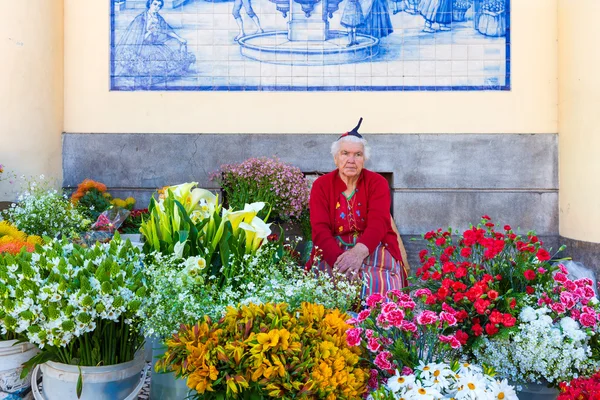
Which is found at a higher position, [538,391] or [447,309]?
[447,309]

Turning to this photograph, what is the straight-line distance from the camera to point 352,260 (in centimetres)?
344

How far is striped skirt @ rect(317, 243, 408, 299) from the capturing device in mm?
3486

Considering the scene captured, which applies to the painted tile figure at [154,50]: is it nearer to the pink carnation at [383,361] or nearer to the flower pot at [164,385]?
the flower pot at [164,385]

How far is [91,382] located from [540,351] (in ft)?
4.70

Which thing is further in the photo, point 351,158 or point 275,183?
point 275,183

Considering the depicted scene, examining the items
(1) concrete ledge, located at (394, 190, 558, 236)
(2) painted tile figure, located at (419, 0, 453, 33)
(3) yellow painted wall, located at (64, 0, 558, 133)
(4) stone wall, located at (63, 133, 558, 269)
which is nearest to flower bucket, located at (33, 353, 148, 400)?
(4) stone wall, located at (63, 133, 558, 269)

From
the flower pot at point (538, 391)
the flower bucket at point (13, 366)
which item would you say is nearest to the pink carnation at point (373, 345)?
the flower pot at point (538, 391)

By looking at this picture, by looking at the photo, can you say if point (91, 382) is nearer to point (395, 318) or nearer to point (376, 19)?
point (395, 318)

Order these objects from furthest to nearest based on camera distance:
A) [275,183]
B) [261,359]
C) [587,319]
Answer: [275,183], [587,319], [261,359]

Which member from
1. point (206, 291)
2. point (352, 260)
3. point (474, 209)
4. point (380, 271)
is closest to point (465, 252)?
point (206, 291)

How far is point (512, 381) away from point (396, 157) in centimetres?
386

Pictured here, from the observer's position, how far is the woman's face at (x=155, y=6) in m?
5.64

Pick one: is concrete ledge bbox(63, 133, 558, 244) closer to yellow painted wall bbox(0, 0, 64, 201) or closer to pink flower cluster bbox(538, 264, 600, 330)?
yellow painted wall bbox(0, 0, 64, 201)

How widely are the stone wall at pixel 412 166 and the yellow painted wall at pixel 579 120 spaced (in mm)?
194
